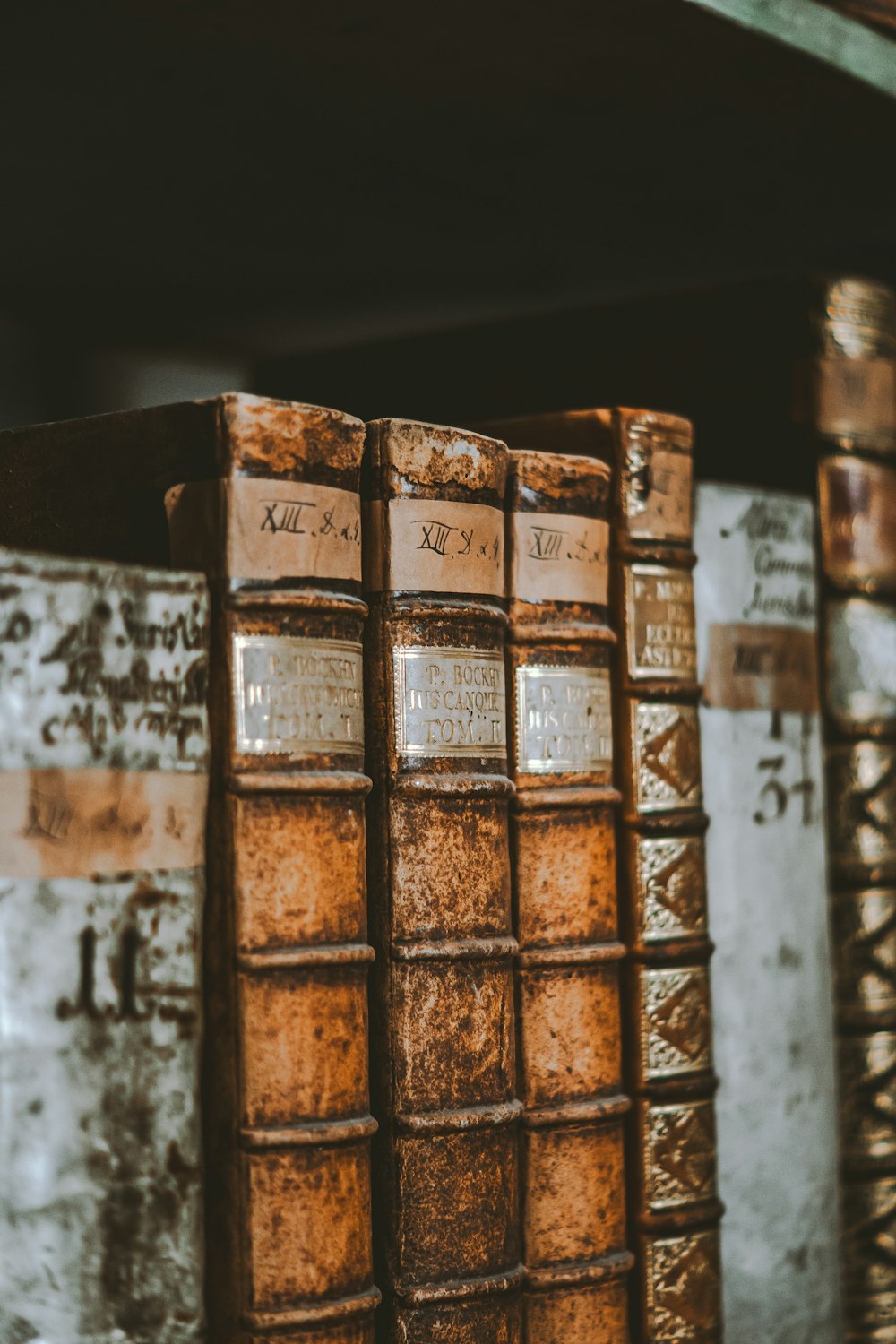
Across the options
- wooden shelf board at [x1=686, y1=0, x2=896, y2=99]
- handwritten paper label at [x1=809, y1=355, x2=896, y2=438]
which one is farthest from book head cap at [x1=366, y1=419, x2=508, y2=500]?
handwritten paper label at [x1=809, y1=355, x2=896, y2=438]

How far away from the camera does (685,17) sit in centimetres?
108

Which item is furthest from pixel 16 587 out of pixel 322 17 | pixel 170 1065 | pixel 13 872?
pixel 322 17

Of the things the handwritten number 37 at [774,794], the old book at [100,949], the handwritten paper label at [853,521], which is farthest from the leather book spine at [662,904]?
the old book at [100,949]

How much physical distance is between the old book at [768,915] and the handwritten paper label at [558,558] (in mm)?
175

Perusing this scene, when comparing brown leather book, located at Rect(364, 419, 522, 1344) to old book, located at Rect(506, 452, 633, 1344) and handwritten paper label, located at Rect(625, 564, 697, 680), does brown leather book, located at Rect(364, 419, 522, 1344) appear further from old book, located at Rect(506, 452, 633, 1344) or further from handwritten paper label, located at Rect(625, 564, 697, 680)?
handwritten paper label, located at Rect(625, 564, 697, 680)

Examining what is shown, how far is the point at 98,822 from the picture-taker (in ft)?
2.64

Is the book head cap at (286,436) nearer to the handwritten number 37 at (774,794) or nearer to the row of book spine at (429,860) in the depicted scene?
the row of book spine at (429,860)

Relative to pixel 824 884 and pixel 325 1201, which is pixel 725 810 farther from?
pixel 325 1201

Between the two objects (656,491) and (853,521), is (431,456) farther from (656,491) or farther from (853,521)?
(853,521)

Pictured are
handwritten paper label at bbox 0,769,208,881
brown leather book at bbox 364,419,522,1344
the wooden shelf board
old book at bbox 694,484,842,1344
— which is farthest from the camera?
old book at bbox 694,484,842,1344

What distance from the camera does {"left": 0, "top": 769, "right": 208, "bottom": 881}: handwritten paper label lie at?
773 mm

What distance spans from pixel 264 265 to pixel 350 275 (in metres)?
0.09

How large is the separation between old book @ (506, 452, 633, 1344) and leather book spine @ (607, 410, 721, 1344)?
0.04m

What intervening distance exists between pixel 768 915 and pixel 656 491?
331mm
